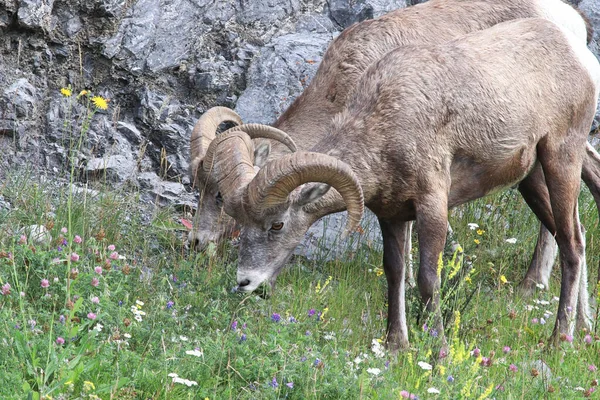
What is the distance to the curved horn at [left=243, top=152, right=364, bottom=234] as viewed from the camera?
586 cm

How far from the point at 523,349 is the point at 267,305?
1.76m

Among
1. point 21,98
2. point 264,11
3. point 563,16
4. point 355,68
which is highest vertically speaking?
point 563,16

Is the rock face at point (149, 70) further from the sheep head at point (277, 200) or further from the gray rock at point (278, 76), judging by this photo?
the sheep head at point (277, 200)

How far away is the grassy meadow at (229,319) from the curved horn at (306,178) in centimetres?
63

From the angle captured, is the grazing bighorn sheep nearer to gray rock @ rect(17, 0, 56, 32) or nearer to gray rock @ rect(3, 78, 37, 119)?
gray rock @ rect(3, 78, 37, 119)

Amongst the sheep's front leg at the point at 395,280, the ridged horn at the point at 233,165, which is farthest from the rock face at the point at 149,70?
the sheep's front leg at the point at 395,280

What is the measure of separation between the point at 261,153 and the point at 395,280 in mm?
1797

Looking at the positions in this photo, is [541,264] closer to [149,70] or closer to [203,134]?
[203,134]

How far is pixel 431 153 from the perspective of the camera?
246 inches

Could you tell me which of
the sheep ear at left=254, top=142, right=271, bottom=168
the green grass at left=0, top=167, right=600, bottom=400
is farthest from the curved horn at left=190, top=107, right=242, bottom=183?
the green grass at left=0, top=167, right=600, bottom=400

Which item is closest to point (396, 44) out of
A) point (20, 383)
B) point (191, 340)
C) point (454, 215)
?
point (454, 215)

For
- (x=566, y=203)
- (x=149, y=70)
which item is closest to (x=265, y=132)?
(x=566, y=203)

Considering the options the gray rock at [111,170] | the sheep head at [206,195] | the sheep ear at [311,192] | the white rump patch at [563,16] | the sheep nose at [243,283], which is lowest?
the gray rock at [111,170]

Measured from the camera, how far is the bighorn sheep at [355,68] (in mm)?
8086
